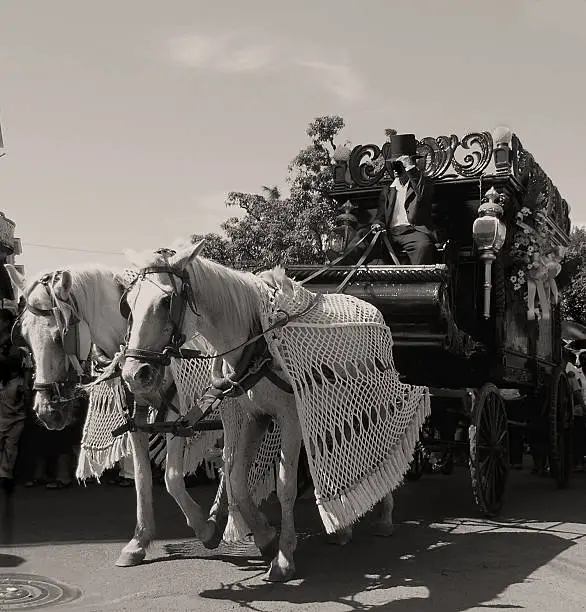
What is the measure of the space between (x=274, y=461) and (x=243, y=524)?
710 millimetres

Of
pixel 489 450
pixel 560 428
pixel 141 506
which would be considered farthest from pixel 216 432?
pixel 560 428

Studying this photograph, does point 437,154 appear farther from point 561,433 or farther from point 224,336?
point 224,336

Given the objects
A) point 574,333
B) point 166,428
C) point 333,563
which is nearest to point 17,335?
point 166,428

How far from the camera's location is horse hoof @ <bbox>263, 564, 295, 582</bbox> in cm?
498

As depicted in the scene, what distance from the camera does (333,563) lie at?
5.63 m

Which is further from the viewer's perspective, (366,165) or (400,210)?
(366,165)

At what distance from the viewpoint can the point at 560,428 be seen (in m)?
9.30

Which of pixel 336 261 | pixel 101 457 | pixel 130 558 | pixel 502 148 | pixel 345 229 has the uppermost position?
pixel 502 148

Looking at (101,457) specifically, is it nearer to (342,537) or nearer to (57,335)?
(57,335)

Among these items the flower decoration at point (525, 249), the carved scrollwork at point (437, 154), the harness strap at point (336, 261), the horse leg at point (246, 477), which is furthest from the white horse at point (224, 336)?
the flower decoration at point (525, 249)

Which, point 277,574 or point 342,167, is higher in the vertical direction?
point 342,167

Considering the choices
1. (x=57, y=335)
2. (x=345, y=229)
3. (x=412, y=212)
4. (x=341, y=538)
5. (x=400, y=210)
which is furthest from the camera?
(x=345, y=229)

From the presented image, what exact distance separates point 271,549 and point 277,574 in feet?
1.35

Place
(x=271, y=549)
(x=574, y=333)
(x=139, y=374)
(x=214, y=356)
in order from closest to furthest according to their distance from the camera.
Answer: (x=139, y=374)
(x=214, y=356)
(x=271, y=549)
(x=574, y=333)
